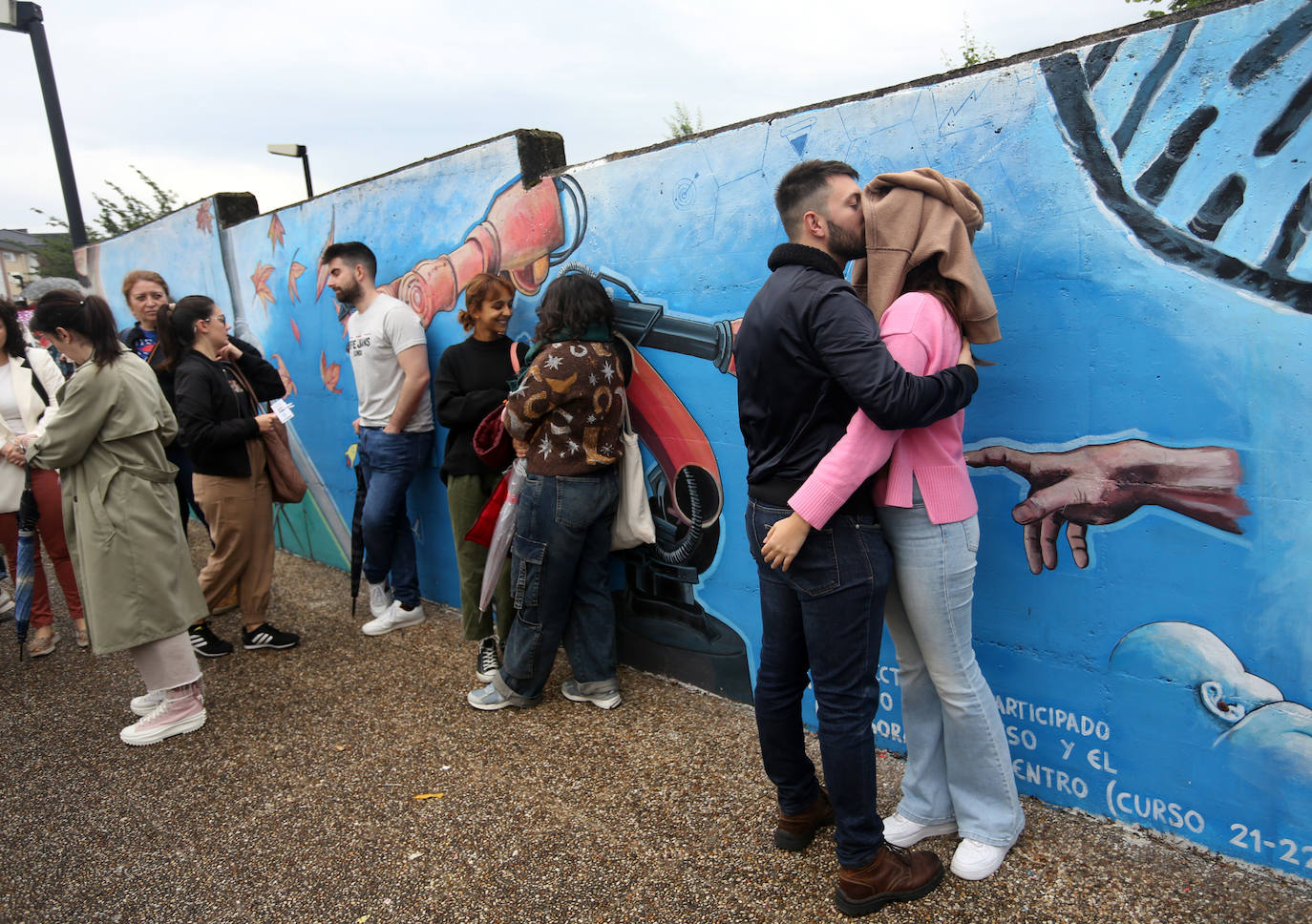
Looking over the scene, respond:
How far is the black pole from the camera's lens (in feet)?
26.2

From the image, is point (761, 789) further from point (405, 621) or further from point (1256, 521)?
point (405, 621)

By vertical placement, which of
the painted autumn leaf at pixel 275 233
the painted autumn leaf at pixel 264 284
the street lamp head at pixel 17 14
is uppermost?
the street lamp head at pixel 17 14

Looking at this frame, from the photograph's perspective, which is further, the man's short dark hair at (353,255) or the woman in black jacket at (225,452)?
the man's short dark hair at (353,255)

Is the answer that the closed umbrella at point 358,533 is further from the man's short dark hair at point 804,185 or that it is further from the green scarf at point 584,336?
the man's short dark hair at point 804,185

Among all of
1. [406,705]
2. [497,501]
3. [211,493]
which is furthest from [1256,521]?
[211,493]

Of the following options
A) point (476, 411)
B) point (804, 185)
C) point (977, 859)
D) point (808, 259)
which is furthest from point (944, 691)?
point (476, 411)

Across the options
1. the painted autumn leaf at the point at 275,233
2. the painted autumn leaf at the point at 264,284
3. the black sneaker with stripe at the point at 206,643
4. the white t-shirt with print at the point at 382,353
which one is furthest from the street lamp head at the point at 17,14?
the black sneaker with stripe at the point at 206,643

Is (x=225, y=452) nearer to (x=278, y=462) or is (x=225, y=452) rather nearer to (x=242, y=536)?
(x=278, y=462)

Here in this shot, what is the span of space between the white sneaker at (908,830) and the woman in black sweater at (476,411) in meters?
1.97

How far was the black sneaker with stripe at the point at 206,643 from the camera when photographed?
4406 mm

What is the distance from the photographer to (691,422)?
132 inches

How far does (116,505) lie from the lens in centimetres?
346

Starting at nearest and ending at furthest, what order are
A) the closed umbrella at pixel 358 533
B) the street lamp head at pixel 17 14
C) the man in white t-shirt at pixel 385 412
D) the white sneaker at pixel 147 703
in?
the white sneaker at pixel 147 703, the man in white t-shirt at pixel 385 412, the closed umbrella at pixel 358 533, the street lamp head at pixel 17 14

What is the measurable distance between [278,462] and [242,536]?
1.42 ft
